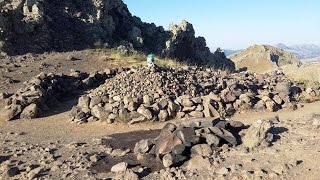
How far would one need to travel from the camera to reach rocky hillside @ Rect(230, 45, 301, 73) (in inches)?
1732

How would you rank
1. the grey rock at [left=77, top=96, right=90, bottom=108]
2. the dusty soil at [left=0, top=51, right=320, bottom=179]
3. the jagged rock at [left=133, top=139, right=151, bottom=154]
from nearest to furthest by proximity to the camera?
the dusty soil at [left=0, top=51, right=320, bottom=179] → the jagged rock at [left=133, top=139, right=151, bottom=154] → the grey rock at [left=77, top=96, right=90, bottom=108]

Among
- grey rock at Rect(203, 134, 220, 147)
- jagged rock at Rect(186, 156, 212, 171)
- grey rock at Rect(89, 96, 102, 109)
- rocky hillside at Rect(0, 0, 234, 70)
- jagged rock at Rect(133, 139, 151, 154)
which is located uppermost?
rocky hillside at Rect(0, 0, 234, 70)

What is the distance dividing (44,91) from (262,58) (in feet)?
107

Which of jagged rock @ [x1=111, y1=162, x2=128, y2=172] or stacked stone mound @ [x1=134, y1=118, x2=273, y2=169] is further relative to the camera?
stacked stone mound @ [x1=134, y1=118, x2=273, y2=169]

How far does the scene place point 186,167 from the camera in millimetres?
9328

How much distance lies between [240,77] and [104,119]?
7.09m

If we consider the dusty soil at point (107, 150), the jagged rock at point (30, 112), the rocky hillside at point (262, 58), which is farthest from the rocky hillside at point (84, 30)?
the dusty soil at point (107, 150)

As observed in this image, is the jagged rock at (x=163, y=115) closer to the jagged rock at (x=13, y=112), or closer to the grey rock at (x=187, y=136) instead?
the grey rock at (x=187, y=136)

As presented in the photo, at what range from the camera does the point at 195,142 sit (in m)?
10.1

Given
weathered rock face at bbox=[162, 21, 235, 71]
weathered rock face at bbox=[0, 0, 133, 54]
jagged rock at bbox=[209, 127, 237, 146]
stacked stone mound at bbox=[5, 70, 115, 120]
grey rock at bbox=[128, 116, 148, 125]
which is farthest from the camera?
weathered rock face at bbox=[162, 21, 235, 71]

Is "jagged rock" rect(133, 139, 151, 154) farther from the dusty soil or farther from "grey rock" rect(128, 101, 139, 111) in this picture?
"grey rock" rect(128, 101, 139, 111)

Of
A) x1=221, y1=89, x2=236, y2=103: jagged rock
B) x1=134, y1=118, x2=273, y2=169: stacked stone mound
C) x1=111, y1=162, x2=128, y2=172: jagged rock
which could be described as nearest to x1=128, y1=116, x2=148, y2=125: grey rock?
x1=221, y1=89, x2=236, y2=103: jagged rock

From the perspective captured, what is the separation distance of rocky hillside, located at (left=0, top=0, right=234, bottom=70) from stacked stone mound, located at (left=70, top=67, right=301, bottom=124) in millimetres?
14196

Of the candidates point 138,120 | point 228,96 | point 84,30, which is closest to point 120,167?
point 138,120
